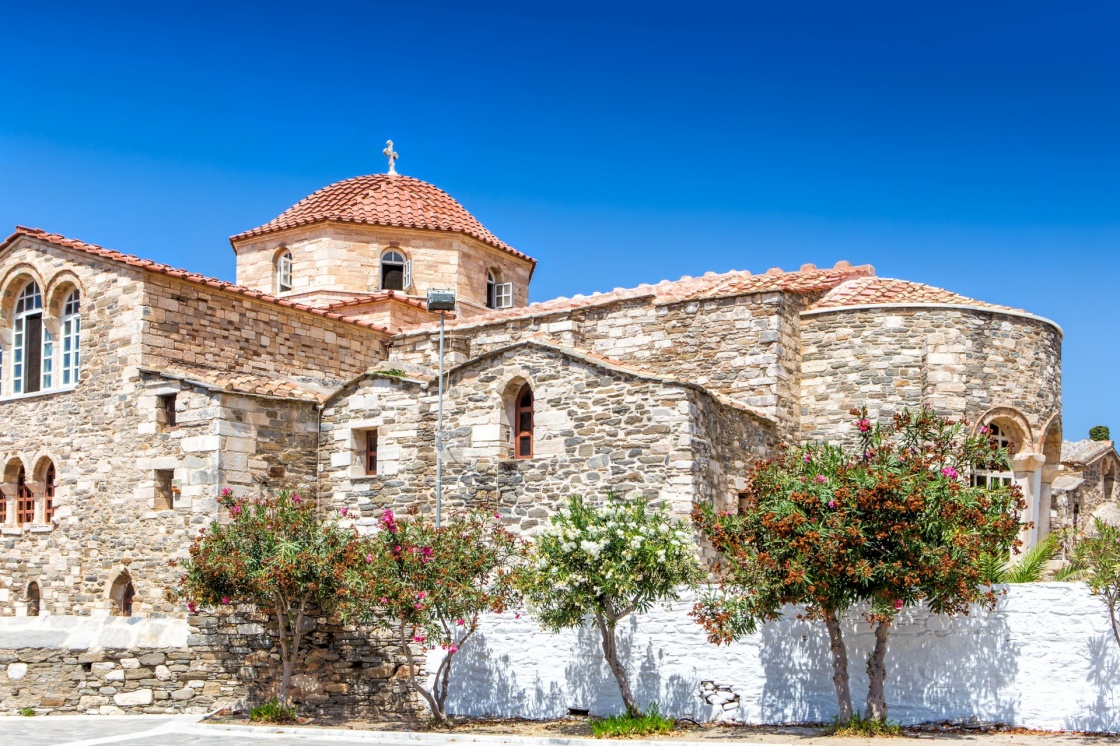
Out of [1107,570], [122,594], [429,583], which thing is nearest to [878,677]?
[1107,570]

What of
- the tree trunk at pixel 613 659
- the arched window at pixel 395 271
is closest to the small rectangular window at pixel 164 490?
the tree trunk at pixel 613 659

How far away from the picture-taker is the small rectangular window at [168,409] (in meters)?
20.9

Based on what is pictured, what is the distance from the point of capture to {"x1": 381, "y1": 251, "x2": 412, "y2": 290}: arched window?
29125mm

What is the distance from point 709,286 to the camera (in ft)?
75.6

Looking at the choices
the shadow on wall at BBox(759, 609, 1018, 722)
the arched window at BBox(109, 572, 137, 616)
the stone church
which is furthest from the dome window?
the shadow on wall at BBox(759, 609, 1018, 722)

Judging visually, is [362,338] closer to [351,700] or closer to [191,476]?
[191,476]

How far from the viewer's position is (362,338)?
25.0m

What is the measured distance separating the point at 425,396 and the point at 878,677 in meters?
9.49

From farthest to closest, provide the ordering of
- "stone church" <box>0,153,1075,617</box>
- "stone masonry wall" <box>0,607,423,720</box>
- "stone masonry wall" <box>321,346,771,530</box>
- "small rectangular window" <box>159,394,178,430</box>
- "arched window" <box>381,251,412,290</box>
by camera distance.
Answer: "arched window" <box>381,251,412,290</box>, "small rectangular window" <box>159,394,178,430</box>, "stone church" <box>0,153,1075,617</box>, "stone masonry wall" <box>321,346,771,530</box>, "stone masonry wall" <box>0,607,423,720</box>

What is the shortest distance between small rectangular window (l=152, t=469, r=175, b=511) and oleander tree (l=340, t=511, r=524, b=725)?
532 cm

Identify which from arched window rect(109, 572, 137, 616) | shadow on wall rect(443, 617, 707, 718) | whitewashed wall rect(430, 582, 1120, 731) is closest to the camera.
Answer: whitewashed wall rect(430, 582, 1120, 731)

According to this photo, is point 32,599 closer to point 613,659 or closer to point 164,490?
point 164,490

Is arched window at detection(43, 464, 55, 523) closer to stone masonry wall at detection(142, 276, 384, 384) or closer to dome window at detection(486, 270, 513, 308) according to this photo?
stone masonry wall at detection(142, 276, 384, 384)

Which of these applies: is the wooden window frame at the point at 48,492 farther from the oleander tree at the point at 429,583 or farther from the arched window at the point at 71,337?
the oleander tree at the point at 429,583
